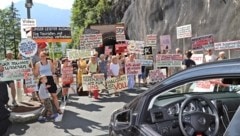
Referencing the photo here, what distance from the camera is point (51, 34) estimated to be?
42.8ft

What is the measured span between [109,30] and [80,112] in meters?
24.2

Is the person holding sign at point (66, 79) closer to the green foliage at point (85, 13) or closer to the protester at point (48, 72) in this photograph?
the protester at point (48, 72)

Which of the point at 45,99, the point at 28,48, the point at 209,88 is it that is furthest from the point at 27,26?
the point at 209,88

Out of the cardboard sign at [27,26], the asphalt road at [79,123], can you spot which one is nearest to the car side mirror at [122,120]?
the asphalt road at [79,123]

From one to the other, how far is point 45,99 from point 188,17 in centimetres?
1616

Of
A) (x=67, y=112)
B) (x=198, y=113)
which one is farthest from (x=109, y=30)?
(x=198, y=113)

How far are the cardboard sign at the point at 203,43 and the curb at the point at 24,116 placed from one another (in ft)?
23.0

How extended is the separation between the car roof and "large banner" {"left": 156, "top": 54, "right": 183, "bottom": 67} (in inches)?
473

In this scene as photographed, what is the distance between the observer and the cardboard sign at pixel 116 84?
1414 centimetres

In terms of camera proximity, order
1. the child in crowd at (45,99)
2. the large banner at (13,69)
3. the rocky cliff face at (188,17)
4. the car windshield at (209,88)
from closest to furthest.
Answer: the car windshield at (209,88)
the child in crowd at (45,99)
the large banner at (13,69)
the rocky cliff face at (188,17)

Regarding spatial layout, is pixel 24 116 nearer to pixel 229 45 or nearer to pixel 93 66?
pixel 93 66

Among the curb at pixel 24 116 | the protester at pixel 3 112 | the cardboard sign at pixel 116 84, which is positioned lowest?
the curb at pixel 24 116

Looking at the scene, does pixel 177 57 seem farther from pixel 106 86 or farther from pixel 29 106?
pixel 29 106

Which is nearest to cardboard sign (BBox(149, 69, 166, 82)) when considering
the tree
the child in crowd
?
the child in crowd
